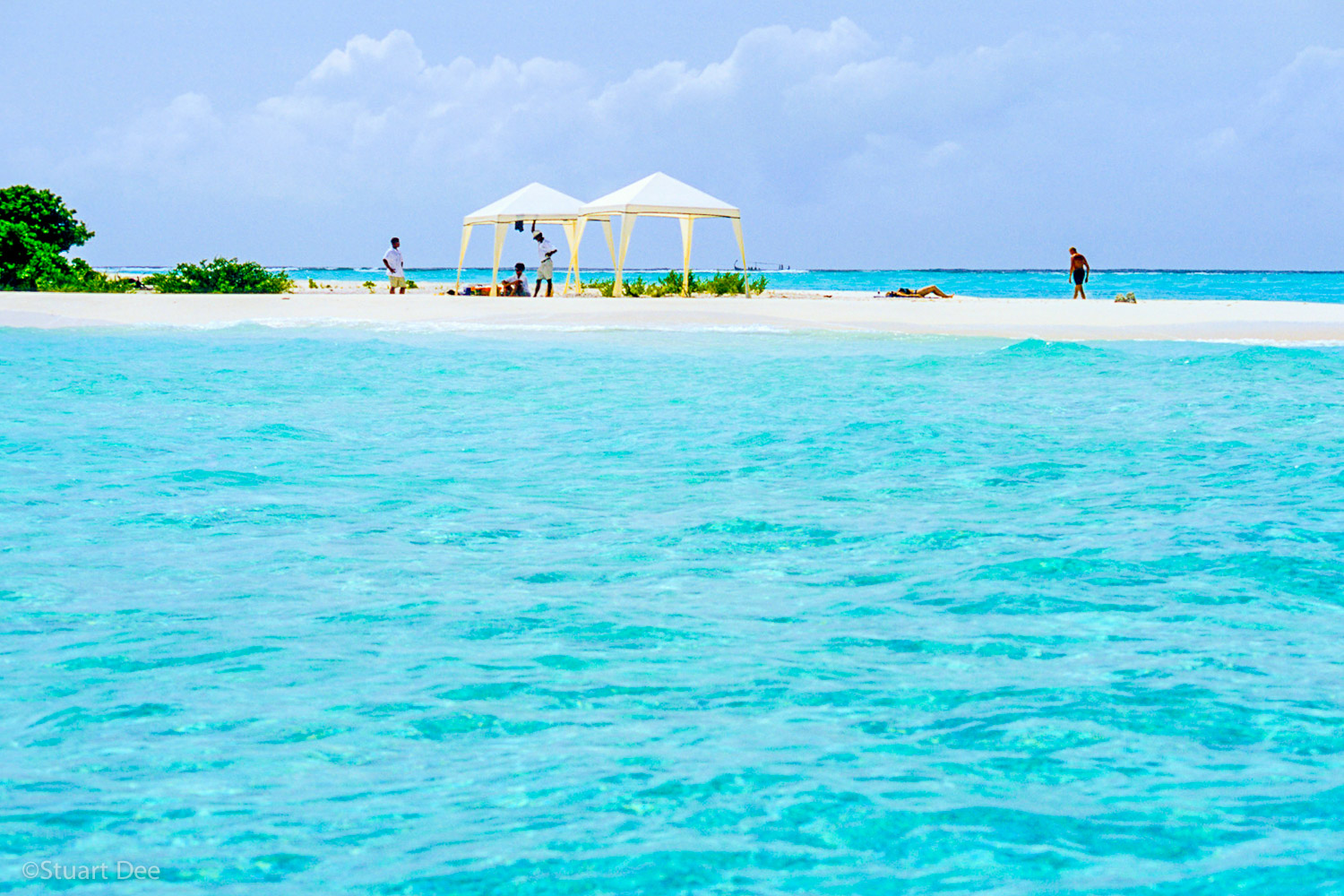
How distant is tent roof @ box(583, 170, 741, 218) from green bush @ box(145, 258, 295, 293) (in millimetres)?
9025

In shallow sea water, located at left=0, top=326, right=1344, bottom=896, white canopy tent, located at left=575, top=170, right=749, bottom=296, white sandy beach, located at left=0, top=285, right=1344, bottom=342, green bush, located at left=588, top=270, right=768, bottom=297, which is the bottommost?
shallow sea water, located at left=0, top=326, right=1344, bottom=896

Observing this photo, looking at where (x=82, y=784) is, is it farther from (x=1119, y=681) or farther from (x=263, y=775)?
(x=1119, y=681)

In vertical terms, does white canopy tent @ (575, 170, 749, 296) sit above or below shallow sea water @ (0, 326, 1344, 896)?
above

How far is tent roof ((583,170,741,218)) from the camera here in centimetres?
2634

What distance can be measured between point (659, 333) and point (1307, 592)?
1666 centimetres

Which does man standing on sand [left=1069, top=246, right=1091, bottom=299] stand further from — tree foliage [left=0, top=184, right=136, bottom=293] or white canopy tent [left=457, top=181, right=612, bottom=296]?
tree foliage [left=0, top=184, right=136, bottom=293]

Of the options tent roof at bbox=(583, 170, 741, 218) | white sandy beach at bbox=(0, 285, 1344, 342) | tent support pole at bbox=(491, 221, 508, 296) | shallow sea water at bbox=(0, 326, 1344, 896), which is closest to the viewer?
shallow sea water at bbox=(0, 326, 1344, 896)

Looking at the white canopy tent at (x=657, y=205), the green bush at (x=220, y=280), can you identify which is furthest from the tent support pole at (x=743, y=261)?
the green bush at (x=220, y=280)

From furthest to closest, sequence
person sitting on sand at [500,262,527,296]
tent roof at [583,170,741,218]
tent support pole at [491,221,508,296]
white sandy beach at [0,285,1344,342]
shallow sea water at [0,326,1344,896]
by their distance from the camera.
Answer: tent support pole at [491,221,508,296], person sitting on sand at [500,262,527,296], tent roof at [583,170,741,218], white sandy beach at [0,285,1344,342], shallow sea water at [0,326,1344,896]

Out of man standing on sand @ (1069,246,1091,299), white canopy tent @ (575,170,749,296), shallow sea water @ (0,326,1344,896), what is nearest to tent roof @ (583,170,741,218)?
white canopy tent @ (575,170,749,296)

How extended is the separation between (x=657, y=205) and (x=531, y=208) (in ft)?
11.9

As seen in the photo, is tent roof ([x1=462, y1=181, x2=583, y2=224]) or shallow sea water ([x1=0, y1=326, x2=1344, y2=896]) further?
tent roof ([x1=462, y1=181, x2=583, y2=224])

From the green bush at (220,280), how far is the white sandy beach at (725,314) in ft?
12.1

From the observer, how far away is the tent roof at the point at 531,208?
28.2m
